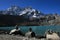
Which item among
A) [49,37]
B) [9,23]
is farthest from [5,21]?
[49,37]

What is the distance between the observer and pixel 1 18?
18312 centimetres

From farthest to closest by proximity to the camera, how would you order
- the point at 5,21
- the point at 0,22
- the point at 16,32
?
the point at 5,21
the point at 0,22
the point at 16,32

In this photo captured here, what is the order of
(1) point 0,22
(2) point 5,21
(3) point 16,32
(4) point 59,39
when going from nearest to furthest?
(4) point 59,39 → (3) point 16,32 → (1) point 0,22 → (2) point 5,21

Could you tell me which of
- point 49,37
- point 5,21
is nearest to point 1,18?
point 5,21

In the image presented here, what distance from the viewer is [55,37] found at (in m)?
18.2

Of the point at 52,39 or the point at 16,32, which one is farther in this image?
the point at 16,32

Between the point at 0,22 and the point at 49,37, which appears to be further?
the point at 0,22

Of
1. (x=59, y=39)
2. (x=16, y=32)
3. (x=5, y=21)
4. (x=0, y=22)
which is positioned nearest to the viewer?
(x=59, y=39)

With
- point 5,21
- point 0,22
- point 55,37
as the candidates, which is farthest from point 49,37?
point 5,21

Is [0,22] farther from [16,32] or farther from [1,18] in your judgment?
[16,32]

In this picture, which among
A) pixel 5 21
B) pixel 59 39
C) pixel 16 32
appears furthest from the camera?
pixel 5 21

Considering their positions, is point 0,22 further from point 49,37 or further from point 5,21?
point 49,37

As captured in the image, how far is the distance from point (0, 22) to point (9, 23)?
18437 mm

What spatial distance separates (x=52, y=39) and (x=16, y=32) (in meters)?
15.8
